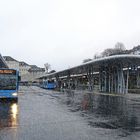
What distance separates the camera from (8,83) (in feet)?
105

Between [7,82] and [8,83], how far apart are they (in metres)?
0.12

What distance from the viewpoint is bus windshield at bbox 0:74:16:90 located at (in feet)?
104

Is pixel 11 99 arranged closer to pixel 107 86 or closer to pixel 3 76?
pixel 3 76

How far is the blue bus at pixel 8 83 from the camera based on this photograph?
31.9 meters

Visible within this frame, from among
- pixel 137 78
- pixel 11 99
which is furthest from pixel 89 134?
pixel 137 78

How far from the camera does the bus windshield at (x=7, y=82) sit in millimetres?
31844

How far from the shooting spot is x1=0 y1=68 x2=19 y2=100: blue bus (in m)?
31.9

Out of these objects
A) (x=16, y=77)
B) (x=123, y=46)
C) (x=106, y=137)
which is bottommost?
(x=106, y=137)

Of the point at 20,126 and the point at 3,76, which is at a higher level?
the point at 3,76

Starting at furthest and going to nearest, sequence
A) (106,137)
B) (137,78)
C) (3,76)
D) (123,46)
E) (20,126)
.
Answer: (123,46)
(137,78)
(3,76)
(20,126)
(106,137)

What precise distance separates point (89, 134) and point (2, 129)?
3183 mm

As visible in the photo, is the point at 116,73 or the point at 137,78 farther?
the point at 137,78

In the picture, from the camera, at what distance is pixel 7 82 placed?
32.0 meters

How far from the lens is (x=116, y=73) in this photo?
58438 mm
